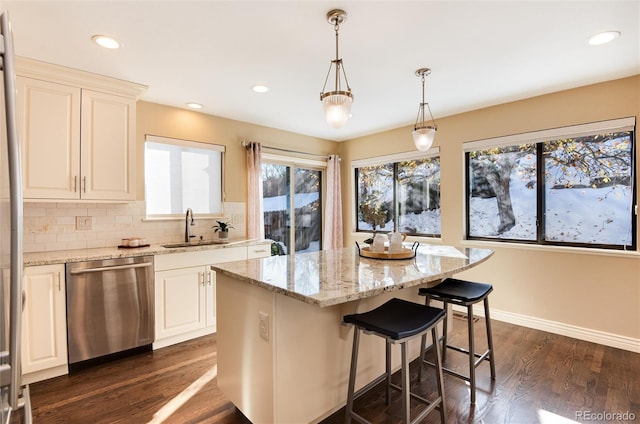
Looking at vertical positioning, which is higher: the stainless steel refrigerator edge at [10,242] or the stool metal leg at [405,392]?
the stainless steel refrigerator edge at [10,242]

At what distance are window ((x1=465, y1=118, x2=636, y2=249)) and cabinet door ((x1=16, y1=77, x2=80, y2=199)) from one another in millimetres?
4061

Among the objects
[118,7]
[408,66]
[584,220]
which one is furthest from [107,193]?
[584,220]

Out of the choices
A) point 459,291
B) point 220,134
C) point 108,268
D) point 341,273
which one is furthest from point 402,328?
point 220,134

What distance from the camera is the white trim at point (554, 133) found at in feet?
9.49

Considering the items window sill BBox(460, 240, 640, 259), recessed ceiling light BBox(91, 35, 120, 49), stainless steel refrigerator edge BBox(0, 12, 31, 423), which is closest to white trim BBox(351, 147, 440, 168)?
window sill BBox(460, 240, 640, 259)

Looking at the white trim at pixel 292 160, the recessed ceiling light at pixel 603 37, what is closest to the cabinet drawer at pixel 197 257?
the white trim at pixel 292 160

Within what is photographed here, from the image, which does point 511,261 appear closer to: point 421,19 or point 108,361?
point 421,19

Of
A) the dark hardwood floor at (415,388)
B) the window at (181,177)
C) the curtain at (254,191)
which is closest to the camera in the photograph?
the dark hardwood floor at (415,388)

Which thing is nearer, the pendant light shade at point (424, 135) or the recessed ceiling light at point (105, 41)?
the recessed ceiling light at point (105, 41)

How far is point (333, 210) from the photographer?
17.1 feet

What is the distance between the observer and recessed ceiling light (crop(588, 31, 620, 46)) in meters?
2.16

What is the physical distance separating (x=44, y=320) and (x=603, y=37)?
14.8ft

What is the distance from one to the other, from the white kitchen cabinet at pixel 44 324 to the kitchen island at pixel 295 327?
141cm

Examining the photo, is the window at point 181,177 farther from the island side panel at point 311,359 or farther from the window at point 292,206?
the island side panel at point 311,359
